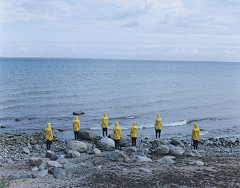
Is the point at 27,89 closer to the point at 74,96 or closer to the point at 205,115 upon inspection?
the point at 74,96

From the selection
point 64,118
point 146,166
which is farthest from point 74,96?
point 146,166

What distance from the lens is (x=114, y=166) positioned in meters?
13.5

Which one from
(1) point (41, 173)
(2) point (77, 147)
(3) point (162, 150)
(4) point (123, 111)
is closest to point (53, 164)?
(1) point (41, 173)

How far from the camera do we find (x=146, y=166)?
13570mm

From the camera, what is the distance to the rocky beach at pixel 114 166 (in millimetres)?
11539

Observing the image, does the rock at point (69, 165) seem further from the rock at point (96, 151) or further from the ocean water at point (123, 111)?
the ocean water at point (123, 111)

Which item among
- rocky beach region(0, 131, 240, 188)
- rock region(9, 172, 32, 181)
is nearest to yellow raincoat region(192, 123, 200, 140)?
rocky beach region(0, 131, 240, 188)

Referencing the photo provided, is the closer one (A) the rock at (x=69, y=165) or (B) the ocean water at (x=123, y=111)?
(A) the rock at (x=69, y=165)

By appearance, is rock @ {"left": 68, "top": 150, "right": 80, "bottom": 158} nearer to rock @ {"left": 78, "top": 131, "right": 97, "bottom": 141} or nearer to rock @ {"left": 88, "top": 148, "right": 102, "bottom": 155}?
rock @ {"left": 88, "top": 148, "right": 102, "bottom": 155}

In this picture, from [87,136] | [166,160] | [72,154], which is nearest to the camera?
[166,160]

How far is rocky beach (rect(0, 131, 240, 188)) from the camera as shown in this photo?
37.9 feet

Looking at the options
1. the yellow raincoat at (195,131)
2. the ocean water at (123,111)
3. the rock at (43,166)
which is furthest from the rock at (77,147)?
the yellow raincoat at (195,131)

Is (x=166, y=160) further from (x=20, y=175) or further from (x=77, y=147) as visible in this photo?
(x=20, y=175)

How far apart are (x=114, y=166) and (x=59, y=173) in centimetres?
305
